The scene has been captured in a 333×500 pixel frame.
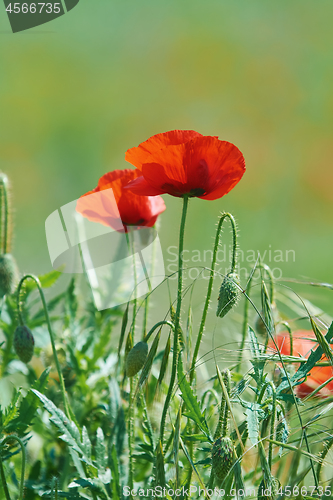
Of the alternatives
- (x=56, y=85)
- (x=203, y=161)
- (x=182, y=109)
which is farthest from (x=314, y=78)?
(x=203, y=161)

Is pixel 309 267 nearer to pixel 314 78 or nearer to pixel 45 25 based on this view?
pixel 314 78

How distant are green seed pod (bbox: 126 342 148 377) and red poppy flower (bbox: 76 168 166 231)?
240 millimetres

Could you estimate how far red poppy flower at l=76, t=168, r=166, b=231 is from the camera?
2.57 ft

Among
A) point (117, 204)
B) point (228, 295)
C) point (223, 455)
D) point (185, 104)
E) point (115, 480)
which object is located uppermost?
point (185, 104)

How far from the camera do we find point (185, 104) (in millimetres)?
3215

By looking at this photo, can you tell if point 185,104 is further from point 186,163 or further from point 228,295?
point 228,295

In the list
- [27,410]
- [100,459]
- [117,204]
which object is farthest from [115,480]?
[117,204]

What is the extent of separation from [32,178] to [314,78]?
185cm

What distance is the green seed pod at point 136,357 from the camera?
62 centimetres

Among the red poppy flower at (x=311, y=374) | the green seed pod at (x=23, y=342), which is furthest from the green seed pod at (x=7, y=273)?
the red poppy flower at (x=311, y=374)

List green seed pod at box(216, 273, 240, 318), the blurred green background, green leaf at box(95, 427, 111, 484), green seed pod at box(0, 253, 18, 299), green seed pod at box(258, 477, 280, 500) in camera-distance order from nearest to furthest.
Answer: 1. green seed pod at box(258, 477, 280, 500)
2. green seed pod at box(216, 273, 240, 318)
3. green leaf at box(95, 427, 111, 484)
4. green seed pod at box(0, 253, 18, 299)
5. the blurred green background

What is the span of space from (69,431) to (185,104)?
109 inches

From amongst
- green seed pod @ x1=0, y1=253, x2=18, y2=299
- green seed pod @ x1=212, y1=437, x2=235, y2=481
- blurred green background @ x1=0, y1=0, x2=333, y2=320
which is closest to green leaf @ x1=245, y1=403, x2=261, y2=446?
green seed pod @ x1=212, y1=437, x2=235, y2=481

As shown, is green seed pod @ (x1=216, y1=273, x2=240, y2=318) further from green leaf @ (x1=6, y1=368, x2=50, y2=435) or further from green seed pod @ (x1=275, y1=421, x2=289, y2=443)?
green leaf @ (x1=6, y1=368, x2=50, y2=435)
